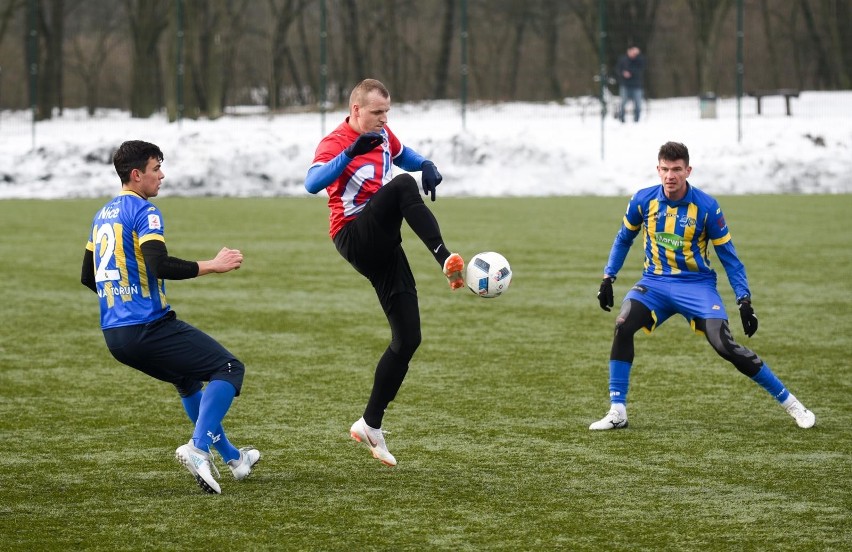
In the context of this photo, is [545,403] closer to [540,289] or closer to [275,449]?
[275,449]

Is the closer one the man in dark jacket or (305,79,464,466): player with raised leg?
(305,79,464,466): player with raised leg

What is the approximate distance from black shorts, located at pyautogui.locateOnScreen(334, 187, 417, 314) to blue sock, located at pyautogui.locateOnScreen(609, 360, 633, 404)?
58.3 inches

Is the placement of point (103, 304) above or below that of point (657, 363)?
above

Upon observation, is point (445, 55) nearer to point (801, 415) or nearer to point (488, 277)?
point (801, 415)

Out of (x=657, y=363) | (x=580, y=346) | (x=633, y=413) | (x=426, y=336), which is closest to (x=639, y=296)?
(x=633, y=413)

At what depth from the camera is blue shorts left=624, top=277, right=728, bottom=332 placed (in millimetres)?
7156

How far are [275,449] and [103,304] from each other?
138cm

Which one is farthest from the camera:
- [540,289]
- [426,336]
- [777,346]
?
[540,289]

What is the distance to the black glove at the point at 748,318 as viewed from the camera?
22.5 feet

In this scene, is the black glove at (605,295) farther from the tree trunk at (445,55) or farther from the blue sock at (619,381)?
the tree trunk at (445,55)

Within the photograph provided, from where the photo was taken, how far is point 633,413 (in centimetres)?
744

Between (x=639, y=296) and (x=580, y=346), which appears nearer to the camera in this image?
(x=639, y=296)

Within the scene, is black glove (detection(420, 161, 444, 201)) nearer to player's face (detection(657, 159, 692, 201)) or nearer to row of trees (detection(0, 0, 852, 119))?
player's face (detection(657, 159, 692, 201))

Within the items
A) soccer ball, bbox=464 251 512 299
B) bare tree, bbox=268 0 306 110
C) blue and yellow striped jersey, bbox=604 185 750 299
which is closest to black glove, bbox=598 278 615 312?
blue and yellow striped jersey, bbox=604 185 750 299
